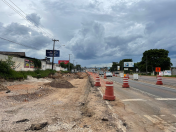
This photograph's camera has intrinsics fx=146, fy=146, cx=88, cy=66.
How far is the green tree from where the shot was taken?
59.6 meters

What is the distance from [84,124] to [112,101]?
384cm

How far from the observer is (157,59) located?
201 feet

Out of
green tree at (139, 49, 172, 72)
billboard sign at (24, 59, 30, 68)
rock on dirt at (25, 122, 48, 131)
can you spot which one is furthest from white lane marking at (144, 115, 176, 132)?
green tree at (139, 49, 172, 72)

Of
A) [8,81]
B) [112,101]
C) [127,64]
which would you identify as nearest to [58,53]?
[8,81]

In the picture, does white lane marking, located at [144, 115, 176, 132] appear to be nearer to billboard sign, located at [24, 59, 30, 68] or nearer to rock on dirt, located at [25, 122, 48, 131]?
rock on dirt, located at [25, 122, 48, 131]

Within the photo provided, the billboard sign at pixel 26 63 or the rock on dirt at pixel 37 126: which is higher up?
the billboard sign at pixel 26 63

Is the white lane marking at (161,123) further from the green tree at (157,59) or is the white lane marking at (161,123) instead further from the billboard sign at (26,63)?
the green tree at (157,59)

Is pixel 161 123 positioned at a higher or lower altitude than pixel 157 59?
lower

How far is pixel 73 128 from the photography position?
167 inches

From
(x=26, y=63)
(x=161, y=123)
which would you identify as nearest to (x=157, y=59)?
(x=26, y=63)

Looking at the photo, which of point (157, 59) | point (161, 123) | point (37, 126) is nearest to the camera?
point (37, 126)

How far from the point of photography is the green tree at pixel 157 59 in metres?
59.6

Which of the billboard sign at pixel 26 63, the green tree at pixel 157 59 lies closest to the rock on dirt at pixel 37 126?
the billboard sign at pixel 26 63

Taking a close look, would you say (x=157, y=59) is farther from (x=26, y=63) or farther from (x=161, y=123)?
(x=161, y=123)
